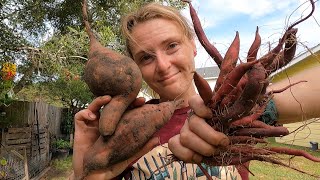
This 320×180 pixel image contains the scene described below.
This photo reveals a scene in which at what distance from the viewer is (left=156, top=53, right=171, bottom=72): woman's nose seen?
1953 millimetres

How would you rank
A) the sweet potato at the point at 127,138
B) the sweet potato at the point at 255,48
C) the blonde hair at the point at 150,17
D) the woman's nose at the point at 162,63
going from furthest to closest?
the blonde hair at the point at 150,17 → the woman's nose at the point at 162,63 → the sweet potato at the point at 127,138 → the sweet potato at the point at 255,48

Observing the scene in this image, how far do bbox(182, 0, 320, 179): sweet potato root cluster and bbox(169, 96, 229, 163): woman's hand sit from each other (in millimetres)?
51

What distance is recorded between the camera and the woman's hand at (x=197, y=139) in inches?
53.0

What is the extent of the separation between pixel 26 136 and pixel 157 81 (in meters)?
7.52

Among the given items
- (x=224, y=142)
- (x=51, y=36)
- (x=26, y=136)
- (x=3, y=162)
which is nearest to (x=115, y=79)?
(x=224, y=142)

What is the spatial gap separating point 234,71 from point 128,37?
0.98 meters

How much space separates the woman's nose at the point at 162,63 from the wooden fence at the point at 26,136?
532 centimetres

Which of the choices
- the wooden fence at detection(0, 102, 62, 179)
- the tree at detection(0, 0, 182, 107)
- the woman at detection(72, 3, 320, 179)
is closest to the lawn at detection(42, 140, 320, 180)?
the wooden fence at detection(0, 102, 62, 179)

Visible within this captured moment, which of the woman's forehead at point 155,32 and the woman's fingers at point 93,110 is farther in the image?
the woman's forehead at point 155,32

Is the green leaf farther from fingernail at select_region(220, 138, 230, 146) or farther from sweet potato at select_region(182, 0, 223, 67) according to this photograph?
fingernail at select_region(220, 138, 230, 146)

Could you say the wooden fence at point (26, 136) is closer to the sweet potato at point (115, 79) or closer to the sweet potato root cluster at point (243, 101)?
the sweet potato at point (115, 79)

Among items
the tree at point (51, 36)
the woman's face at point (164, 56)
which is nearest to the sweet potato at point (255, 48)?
the woman's face at point (164, 56)

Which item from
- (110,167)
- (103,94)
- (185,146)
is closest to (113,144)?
(110,167)

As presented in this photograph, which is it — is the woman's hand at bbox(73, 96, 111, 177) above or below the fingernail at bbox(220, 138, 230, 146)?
above
